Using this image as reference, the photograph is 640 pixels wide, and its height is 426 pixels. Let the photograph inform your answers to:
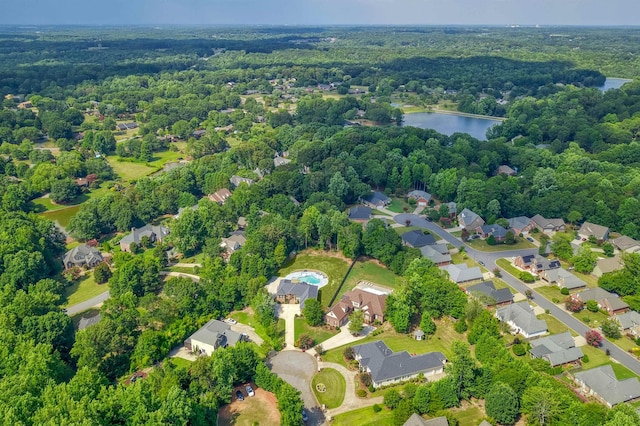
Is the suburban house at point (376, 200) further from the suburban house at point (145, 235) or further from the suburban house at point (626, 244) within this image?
the suburban house at point (626, 244)

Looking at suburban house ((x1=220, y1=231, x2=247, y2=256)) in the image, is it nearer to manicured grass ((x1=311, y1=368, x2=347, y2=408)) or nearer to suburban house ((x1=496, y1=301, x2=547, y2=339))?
manicured grass ((x1=311, y1=368, x2=347, y2=408))

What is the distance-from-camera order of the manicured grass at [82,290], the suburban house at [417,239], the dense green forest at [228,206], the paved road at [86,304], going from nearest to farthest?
the dense green forest at [228,206], the paved road at [86,304], the manicured grass at [82,290], the suburban house at [417,239]

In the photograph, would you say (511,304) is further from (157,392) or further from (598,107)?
(598,107)

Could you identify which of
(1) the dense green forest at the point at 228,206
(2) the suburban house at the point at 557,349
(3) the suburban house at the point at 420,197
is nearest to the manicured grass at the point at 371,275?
(1) the dense green forest at the point at 228,206

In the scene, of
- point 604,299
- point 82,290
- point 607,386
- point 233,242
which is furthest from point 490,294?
point 82,290

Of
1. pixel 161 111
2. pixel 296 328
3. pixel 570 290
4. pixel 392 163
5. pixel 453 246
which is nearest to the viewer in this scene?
pixel 296 328

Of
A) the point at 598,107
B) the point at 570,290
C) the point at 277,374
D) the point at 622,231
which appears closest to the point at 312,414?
the point at 277,374
